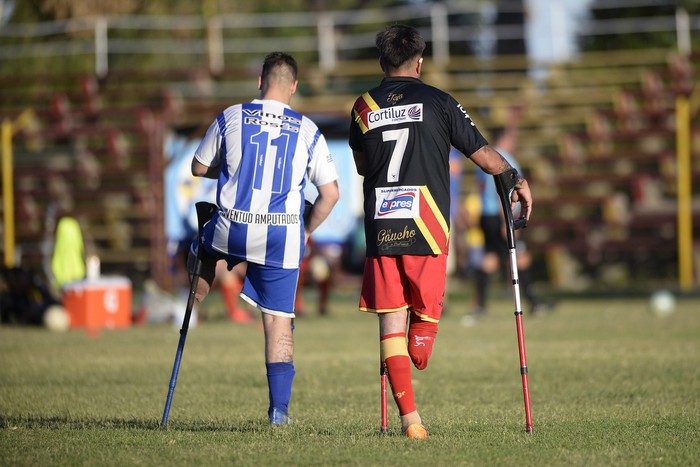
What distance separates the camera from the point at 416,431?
246 inches

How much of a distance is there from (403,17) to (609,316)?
14.9 meters

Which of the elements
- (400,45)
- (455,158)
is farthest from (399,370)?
(455,158)

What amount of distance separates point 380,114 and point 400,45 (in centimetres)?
39

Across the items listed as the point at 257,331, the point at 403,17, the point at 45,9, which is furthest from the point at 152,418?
the point at 45,9

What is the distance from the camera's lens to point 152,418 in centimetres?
727

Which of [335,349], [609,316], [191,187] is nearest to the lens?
[335,349]

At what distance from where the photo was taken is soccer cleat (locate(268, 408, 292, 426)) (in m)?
6.89

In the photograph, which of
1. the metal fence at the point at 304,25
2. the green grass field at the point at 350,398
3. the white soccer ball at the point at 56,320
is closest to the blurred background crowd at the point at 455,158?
the metal fence at the point at 304,25

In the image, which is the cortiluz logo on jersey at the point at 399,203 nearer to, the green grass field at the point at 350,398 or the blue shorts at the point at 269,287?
the blue shorts at the point at 269,287

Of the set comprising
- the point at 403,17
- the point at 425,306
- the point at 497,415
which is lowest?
the point at 497,415

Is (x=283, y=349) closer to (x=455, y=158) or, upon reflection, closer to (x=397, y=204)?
(x=397, y=204)

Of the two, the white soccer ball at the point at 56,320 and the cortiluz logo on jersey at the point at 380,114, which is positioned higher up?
the cortiluz logo on jersey at the point at 380,114

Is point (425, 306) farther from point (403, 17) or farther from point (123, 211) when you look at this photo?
point (403, 17)

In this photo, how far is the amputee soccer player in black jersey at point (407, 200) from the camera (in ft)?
20.8
